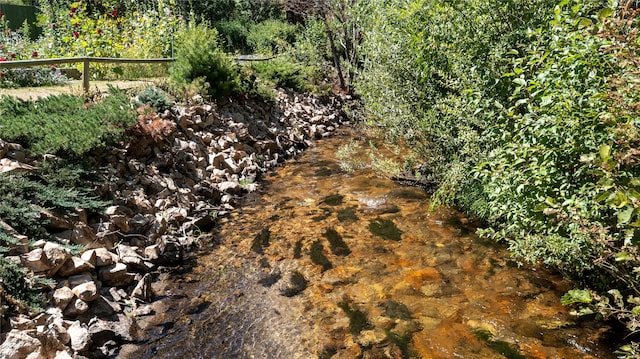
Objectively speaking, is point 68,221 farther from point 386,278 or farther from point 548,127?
point 548,127

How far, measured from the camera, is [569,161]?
12.5 ft

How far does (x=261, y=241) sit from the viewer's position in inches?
269

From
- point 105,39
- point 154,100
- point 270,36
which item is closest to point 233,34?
point 270,36

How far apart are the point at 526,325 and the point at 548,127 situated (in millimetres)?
2204

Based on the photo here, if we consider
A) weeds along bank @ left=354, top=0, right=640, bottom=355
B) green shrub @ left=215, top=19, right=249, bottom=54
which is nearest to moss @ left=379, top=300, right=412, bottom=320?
weeds along bank @ left=354, top=0, right=640, bottom=355

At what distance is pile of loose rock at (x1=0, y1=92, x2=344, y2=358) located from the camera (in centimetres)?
429

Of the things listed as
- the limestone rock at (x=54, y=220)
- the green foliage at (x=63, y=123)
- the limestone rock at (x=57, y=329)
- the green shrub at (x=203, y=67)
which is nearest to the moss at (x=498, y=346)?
the limestone rock at (x=57, y=329)

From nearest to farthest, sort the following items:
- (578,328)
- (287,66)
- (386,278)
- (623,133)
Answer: (623,133), (578,328), (386,278), (287,66)

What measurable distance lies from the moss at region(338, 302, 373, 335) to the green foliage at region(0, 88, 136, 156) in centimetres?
443

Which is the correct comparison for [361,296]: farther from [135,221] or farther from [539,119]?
[135,221]

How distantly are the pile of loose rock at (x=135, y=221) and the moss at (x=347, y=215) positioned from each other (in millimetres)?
2158

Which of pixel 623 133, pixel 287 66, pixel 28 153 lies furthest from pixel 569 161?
pixel 287 66

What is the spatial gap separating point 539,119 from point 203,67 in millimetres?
9087

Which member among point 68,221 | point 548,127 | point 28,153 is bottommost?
point 68,221
